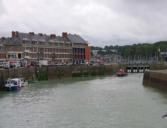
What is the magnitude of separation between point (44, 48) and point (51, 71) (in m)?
21.0

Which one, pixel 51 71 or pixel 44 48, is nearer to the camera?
pixel 51 71

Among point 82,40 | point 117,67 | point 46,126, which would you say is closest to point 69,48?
point 82,40

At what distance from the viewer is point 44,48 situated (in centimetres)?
9656

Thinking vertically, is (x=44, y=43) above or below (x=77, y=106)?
above

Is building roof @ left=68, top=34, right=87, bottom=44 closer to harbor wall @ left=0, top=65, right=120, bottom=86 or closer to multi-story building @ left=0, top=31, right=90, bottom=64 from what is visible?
multi-story building @ left=0, top=31, right=90, bottom=64

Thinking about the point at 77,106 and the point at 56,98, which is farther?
the point at 56,98

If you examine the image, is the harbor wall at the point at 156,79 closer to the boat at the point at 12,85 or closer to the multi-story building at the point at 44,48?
the boat at the point at 12,85

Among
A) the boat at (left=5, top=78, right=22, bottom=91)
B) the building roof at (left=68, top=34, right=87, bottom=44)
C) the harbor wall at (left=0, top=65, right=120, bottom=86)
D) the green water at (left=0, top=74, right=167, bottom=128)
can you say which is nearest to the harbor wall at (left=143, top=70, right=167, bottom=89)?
the green water at (left=0, top=74, right=167, bottom=128)

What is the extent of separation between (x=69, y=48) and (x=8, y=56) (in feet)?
79.6

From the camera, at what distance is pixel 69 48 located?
353 feet

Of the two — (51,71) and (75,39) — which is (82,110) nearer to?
(51,71)

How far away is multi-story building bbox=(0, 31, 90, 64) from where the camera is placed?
89000 mm

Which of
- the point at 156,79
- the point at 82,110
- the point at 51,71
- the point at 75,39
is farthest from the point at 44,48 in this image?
the point at 82,110

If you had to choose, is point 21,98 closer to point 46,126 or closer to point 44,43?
point 46,126
